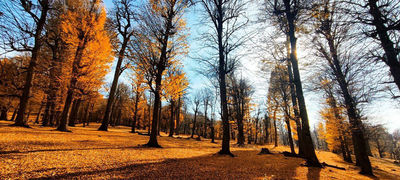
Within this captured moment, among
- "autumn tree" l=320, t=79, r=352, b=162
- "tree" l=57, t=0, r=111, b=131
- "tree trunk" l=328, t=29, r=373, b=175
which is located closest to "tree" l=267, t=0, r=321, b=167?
"autumn tree" l=320, t=79, r=352, b=162

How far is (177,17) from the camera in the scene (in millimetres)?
8398

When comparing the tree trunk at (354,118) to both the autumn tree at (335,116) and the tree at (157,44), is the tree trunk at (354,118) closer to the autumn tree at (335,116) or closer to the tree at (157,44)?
the autumn tree at (335,116)

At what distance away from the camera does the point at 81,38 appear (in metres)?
9.78

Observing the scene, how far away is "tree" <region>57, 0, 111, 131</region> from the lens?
9.15 m

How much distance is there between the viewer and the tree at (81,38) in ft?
30.0

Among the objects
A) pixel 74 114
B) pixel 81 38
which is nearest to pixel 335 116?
pixel 81 38

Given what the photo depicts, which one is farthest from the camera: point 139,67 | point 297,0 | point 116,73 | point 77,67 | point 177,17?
point 116,73

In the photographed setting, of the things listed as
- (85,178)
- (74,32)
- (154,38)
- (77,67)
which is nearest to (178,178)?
(85,178)

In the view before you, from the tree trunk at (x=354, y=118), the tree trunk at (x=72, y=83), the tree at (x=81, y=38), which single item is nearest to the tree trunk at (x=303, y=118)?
the tree trunk at (x=354, y=118)

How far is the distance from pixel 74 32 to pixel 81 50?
1.23 m

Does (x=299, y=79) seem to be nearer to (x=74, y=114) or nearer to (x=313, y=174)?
(x=313, y=174)

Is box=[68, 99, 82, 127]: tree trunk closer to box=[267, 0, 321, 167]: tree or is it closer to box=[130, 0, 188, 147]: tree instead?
box=[130, 0, 188, 147]: tree

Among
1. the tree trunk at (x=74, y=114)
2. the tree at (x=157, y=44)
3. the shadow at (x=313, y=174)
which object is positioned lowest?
the shadow at (x=313, y=174)

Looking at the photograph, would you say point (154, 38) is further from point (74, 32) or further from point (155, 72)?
point (74, 32)
